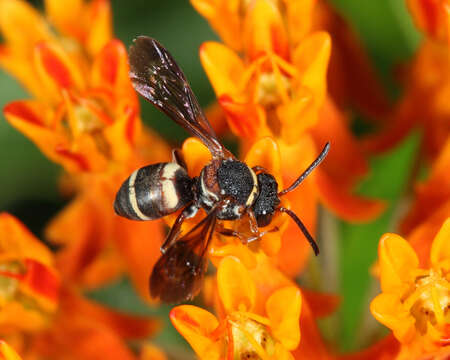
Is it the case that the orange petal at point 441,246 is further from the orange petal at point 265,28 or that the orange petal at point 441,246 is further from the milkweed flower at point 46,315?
the milkweed flower at point 46,315

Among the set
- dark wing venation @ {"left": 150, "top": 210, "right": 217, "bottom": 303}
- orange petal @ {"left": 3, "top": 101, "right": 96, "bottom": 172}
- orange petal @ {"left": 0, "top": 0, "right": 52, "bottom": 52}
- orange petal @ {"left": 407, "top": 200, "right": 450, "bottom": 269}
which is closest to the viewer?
dark wing venation @ {"left": 150, "top": 210, "right": 217, "bottom": 303}

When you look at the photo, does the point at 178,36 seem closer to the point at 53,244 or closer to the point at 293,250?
the point at 53,244

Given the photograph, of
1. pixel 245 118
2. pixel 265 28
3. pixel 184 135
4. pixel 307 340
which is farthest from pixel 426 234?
pixel 184 135

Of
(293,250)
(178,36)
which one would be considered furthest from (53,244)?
(293,250)

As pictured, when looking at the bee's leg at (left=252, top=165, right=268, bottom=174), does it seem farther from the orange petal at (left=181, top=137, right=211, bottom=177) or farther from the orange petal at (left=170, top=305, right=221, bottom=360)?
the orange petal at (left=170, top=305, right=221, bottom=360)

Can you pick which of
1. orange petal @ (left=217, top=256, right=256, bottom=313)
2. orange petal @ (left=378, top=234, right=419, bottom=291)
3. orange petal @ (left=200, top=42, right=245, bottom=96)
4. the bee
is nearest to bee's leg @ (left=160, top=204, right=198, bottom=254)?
the bee

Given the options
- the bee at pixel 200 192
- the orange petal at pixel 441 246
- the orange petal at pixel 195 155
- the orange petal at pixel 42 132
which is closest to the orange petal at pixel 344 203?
the bee at pixel 200 192

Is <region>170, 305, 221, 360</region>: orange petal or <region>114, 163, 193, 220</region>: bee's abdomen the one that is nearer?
<region>170, 305, 221, 360</region>: orange petal
